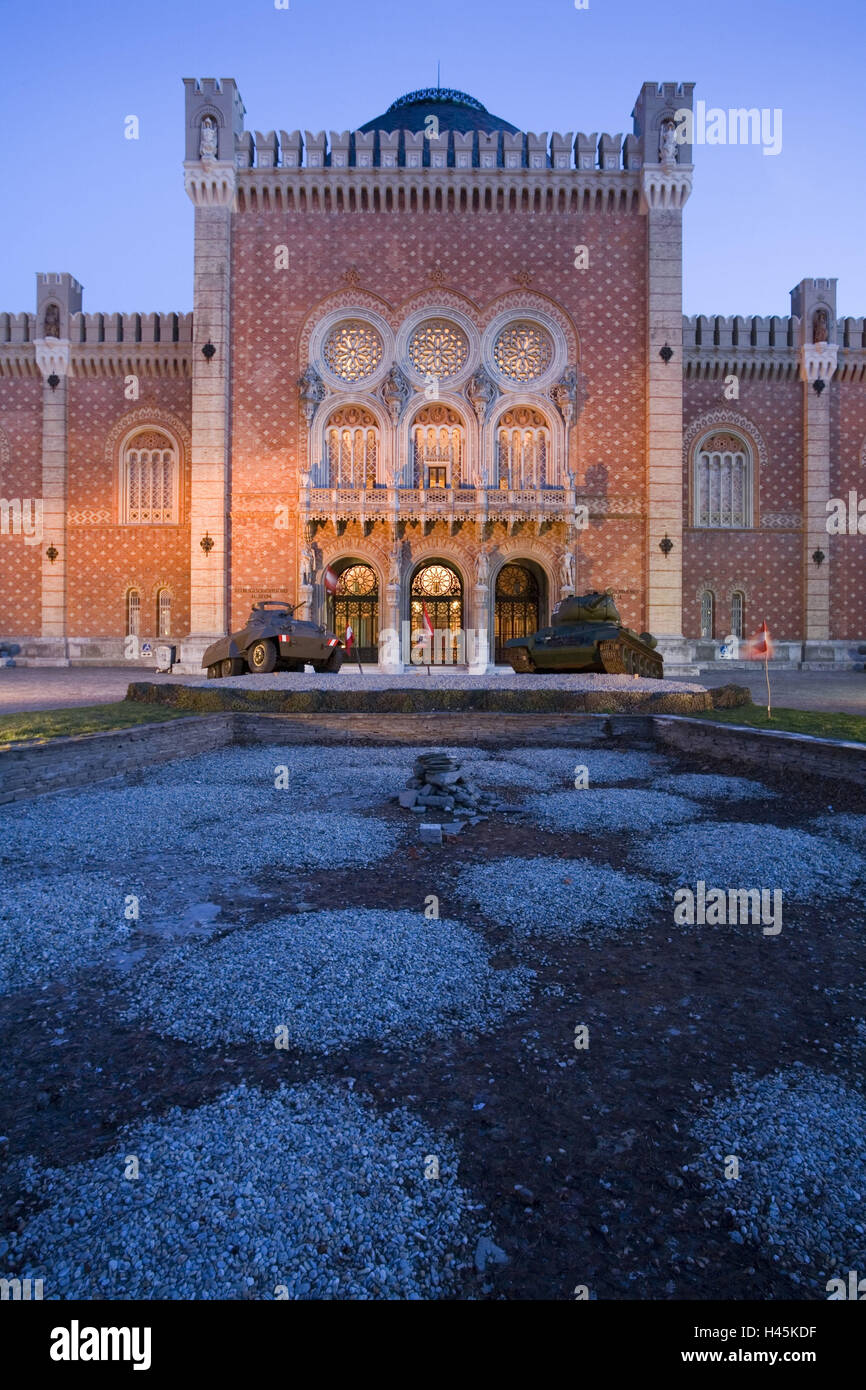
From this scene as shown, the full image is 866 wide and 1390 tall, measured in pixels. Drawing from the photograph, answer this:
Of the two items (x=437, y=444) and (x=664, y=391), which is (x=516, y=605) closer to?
(x=437, y=444)

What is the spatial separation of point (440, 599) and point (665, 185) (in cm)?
1568

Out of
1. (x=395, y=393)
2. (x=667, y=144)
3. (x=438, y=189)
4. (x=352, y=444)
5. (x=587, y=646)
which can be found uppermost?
(x=667, y=144)

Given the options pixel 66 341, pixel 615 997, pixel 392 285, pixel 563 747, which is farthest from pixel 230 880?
pixel 66 341

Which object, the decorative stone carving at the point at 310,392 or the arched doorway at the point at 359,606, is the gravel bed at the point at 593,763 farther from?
the decorative stone carving at the point at 310,392

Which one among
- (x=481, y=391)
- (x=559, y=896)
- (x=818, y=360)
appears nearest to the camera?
(x=559, y=896)

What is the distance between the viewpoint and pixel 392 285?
25.4 meters

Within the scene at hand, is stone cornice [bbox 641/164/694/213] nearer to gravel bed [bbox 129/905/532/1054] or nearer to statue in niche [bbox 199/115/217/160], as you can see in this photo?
statue in niche [bbox 199/115/217/160]

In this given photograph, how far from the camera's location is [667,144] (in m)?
24.6

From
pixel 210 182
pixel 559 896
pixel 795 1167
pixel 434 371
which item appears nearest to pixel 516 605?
pixel 434 371

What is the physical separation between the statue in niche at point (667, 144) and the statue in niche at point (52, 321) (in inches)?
890

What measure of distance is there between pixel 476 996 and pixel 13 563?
31.3 meters

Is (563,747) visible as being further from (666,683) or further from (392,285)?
(392,285)

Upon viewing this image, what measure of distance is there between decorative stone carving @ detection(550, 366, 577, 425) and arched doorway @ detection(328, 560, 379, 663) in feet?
28.0

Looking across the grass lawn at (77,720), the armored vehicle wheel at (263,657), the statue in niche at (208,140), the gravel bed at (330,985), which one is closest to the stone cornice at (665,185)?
the statue in niche at (208,140)
